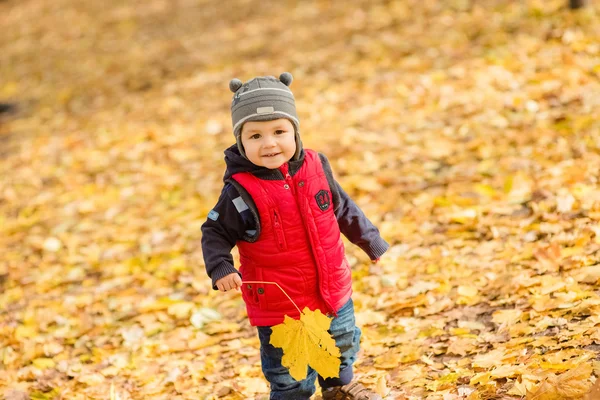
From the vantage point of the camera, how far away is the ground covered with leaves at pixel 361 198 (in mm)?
3570

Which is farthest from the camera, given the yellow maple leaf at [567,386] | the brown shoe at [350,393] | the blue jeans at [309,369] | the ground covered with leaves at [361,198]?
the ground covered with leaves at [361,198]

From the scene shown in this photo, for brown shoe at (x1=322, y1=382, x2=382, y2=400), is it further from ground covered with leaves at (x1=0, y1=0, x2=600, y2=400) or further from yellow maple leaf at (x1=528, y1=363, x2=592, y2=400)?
yellow maple leaf at (x1=528, y1=363, x2=592, y2=400)

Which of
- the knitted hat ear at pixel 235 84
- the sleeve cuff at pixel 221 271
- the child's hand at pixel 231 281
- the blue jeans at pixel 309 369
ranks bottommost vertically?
the blue jeans at pixel 309 369

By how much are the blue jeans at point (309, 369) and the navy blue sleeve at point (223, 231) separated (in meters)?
0.36

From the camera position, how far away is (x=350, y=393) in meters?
3.08

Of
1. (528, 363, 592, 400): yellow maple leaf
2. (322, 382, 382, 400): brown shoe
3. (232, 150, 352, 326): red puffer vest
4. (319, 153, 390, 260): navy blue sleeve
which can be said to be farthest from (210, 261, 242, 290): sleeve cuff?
(528, 363, 592, 400): yellow maple leaf

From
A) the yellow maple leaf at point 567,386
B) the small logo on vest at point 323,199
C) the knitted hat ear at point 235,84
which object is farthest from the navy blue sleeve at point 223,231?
the yellow maple leaf at point 567,386

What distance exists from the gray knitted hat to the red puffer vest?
145 millimetres

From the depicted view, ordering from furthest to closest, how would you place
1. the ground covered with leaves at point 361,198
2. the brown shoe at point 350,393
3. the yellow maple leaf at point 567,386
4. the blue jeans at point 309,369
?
the ground covered with leaves at point 361,198, the brown shoe at point 350,393, the blue jeans at point 309,369, the yellow maple leaf at point 567,386

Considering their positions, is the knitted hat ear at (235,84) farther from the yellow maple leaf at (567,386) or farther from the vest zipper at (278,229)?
the yellow maple leaf at (567,386)

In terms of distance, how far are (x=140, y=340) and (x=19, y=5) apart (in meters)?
13.7

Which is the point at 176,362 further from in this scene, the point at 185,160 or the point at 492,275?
the point at 185,160

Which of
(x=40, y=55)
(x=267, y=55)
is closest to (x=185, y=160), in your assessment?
(x=267, y=55)

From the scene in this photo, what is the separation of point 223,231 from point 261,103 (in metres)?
0.53
